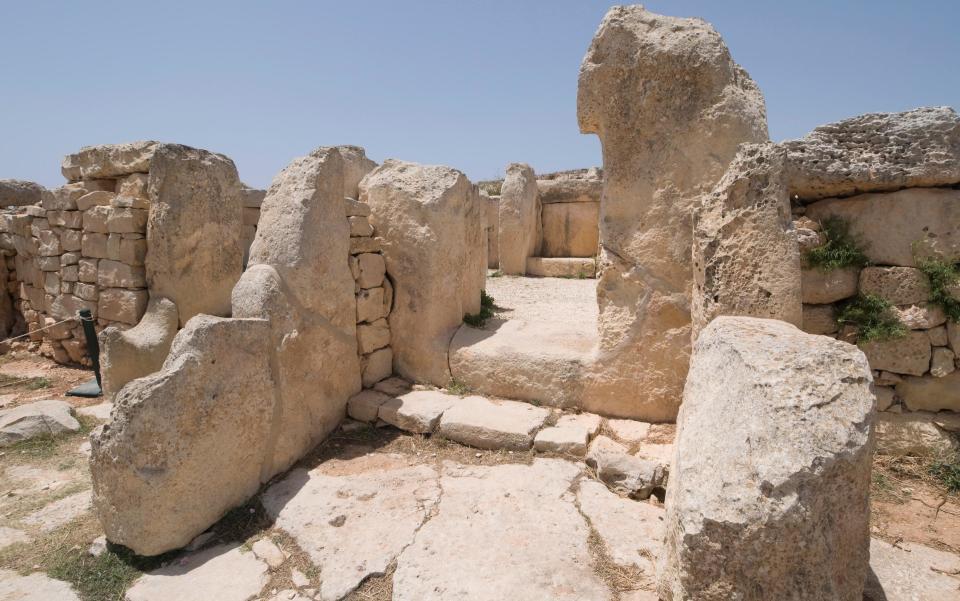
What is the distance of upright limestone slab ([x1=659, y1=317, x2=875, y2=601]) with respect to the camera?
4.62ft

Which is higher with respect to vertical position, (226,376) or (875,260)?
(875,260)

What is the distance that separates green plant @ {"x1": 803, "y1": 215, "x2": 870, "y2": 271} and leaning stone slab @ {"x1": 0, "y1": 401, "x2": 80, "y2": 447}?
5047 mm

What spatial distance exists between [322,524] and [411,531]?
18.7 inches

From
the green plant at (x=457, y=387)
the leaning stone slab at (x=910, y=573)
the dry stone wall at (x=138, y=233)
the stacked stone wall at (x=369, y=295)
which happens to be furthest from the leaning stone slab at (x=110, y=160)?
the leaning stone slab at (x=910, y=573)

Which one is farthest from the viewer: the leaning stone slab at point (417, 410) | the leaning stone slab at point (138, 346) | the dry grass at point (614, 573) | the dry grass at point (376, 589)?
the leaning stone slab at point (138, 346)

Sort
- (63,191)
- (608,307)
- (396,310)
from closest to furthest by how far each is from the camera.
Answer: (608,307), (396,310), (63,191)

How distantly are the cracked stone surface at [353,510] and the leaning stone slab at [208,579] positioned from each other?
9.1 inches

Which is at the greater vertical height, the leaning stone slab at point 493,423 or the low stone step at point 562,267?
the low stone step at point 562,267

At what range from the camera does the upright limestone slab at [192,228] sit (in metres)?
4.61

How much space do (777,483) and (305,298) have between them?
2.76 metres

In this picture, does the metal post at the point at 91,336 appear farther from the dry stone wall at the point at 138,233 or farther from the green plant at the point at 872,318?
the green plant at the point at 872,318

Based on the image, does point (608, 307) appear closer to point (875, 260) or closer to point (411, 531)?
point (875, 260)

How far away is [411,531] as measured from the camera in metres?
2.45

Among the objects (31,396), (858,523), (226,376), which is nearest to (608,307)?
(858,523)
